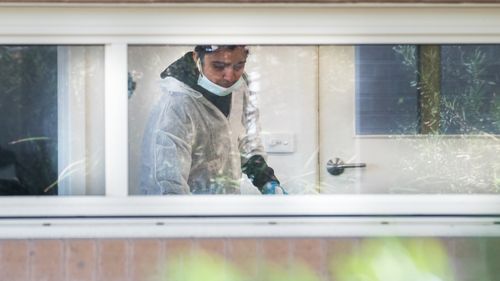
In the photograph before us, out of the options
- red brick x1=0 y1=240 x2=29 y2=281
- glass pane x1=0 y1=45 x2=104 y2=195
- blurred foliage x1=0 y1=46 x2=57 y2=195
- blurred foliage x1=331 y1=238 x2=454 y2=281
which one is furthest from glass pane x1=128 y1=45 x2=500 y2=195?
red brick x1=0 y1=240 x2=29 y2=281

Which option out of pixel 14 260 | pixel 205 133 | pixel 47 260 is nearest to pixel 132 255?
pixel 47 260

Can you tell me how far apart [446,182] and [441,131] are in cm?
32

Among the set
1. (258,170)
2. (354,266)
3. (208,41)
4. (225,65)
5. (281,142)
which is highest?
(208,41)

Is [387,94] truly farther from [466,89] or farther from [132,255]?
[132,255]

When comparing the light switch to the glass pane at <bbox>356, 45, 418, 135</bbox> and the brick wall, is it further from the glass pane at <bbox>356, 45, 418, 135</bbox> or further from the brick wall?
the brick wall

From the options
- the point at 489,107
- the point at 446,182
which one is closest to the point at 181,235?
the point at 446,182

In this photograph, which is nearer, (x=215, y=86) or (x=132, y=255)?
(x=132, y=255)

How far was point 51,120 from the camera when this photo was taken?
18.0 feet

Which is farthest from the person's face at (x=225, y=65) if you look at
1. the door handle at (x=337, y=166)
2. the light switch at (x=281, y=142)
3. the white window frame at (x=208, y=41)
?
the door handle at (x=337, y=166)

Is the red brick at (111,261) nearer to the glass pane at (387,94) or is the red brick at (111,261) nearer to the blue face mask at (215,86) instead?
the blue face mask at (215,86)

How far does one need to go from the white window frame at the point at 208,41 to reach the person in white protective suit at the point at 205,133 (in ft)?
0.35

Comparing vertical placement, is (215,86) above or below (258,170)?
above

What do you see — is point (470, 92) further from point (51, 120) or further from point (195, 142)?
point (51, 120)

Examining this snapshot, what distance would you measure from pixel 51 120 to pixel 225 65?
3.66 ft
